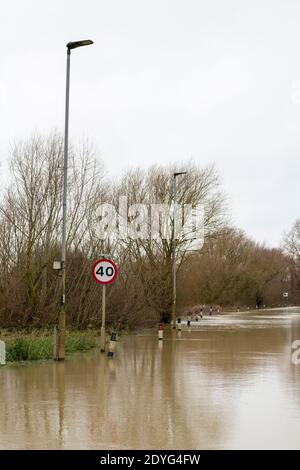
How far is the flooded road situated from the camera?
8914 mm

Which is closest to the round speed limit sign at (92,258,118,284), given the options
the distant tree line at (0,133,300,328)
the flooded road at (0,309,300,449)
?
the flooded road at (0,309,300,449)

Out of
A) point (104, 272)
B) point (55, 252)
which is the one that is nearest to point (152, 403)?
point (104, 272)

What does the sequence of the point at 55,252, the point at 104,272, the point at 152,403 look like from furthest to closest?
the point at 55,252
the point at 104,272
the point at 152,403

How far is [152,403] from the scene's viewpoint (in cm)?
1198

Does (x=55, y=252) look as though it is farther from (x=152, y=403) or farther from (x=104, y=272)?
(x=152, y=403)

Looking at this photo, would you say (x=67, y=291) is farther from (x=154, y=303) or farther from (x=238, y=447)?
(x=238, y=447)

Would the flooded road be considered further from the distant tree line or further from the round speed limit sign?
the distant tree line

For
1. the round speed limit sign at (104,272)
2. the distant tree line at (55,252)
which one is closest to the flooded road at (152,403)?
the round speed limit sign at (104,272)

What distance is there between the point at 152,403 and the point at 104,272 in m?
8.99

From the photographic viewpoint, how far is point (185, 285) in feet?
167

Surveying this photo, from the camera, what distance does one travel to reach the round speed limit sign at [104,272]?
20.6 meters

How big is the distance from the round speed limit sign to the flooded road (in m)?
2.33

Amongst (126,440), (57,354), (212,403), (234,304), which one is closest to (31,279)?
(57,354)
